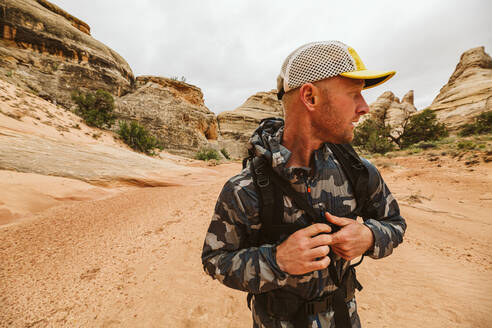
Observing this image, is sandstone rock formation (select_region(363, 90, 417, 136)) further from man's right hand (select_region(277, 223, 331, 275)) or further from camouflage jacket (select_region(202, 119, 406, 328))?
man's right hand (select_region(277, 223, 331, 275))

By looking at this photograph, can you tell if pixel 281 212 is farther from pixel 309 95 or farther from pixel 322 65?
pixel 322 65

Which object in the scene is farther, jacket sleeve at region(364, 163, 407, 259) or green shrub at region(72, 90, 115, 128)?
green shrub at region(72, 90, 115, 128)

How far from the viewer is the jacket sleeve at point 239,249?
0.90 metres

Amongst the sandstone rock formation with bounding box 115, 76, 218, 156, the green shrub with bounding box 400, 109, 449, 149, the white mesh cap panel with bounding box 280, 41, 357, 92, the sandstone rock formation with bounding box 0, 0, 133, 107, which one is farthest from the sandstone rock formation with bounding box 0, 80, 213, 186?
the green shrub with bounding box 400, 109, 449, 149

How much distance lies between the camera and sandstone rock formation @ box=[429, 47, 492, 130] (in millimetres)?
25812

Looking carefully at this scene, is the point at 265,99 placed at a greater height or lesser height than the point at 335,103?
greater

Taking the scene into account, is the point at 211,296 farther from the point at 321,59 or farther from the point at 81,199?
the point at 81,199

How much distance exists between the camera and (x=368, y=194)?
1182 mm

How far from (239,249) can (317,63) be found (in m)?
1.17

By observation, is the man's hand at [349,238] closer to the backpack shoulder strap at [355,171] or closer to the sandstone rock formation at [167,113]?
the backpack shoulder strap at [355,171]

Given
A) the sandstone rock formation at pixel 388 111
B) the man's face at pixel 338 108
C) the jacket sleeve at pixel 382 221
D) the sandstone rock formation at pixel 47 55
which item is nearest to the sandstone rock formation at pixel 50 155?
the sandstone rock formation at pixel 47 55

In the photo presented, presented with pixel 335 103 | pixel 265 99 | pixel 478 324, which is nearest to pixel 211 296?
pixel 335 103

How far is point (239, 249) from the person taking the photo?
3.50ft

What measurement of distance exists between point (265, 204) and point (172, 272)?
2.51 meters
